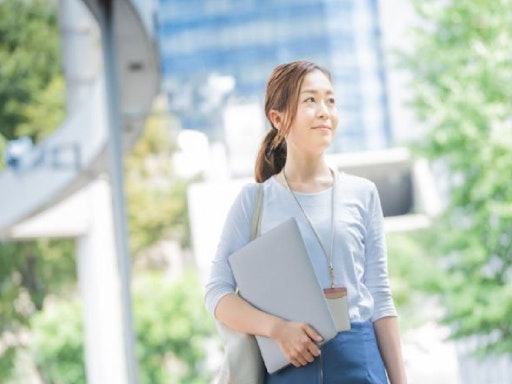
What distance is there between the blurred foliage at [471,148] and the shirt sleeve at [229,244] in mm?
6812

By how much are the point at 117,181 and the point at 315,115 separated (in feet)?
12.0

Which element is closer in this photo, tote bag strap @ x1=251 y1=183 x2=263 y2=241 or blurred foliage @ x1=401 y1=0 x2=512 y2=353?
tote bag strap @ x1=251 y1=183 x2=263 y2=241

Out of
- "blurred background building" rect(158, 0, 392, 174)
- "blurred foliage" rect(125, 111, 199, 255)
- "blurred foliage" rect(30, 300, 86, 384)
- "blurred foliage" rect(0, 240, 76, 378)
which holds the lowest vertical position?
"blurred foliage" rect(30, 300, 86, 384)

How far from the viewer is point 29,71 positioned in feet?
47.8

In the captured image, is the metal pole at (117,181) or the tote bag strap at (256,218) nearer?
the tote bag strap at (256,218)

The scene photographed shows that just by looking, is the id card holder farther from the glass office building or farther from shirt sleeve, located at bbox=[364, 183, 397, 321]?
the glass office building

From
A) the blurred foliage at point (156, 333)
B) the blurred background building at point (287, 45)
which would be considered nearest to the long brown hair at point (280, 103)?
the blurred foliage at point (156, 333)

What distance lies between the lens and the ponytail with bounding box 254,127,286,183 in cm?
123

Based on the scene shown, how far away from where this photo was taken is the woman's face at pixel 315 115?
1136 millimetres

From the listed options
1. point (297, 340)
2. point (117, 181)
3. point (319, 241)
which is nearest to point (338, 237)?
point (319, 241)

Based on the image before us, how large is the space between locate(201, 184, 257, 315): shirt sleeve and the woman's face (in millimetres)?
84

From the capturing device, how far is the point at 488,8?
833cm

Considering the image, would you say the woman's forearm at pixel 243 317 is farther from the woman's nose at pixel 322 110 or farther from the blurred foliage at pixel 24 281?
the blurred foliage at pixel 24 281

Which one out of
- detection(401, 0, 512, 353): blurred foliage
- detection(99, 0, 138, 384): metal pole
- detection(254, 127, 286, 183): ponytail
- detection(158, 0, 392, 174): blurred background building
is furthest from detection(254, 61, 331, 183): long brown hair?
detection(158, 0, 392, 174): blurred background building
